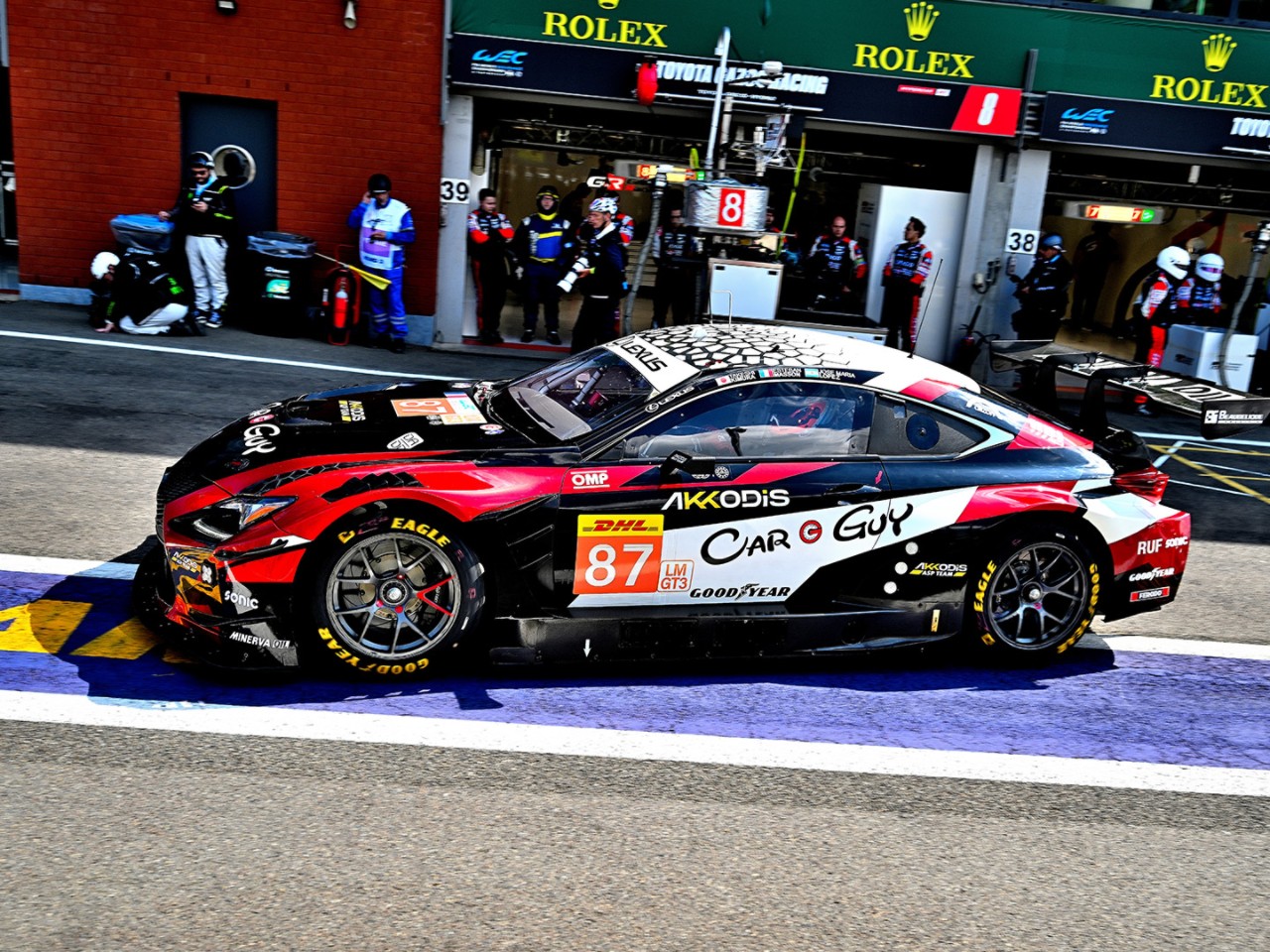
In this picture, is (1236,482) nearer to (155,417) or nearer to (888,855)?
(888,855)

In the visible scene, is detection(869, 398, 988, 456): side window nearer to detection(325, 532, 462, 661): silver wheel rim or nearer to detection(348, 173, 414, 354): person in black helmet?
detection(325, 532, 462, 661): silver wheel rim

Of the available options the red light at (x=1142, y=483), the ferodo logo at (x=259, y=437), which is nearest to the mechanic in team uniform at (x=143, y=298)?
the ferodo logo at (x=259, y=437)

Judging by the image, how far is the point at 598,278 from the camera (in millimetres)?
13094

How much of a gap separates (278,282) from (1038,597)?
10125 mm

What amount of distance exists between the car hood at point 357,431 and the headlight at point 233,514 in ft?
0.71

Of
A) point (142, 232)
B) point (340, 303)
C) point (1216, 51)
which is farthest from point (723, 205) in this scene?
point (1216, 51)

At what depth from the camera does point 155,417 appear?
9.67 meters

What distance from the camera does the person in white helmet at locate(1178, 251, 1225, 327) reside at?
50.2 feet

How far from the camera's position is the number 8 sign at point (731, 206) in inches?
472

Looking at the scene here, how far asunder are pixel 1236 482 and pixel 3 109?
15.5 metres

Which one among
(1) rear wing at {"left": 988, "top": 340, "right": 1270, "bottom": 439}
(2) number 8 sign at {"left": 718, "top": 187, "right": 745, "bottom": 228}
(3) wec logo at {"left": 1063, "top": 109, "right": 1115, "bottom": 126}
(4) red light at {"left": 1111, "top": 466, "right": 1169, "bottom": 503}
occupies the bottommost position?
(4) red light at {"left": 1111, "top": 466, "right": 1169, "bottom": 503}

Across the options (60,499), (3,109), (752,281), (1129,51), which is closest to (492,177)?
(752,281)

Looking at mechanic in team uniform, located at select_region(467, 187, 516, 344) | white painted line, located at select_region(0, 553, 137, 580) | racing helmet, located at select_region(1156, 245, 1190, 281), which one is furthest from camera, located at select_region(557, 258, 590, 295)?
white painted line, located at select_region(0, 553, 137, 580)

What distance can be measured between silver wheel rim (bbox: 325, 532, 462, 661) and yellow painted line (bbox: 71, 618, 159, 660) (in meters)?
0.98
